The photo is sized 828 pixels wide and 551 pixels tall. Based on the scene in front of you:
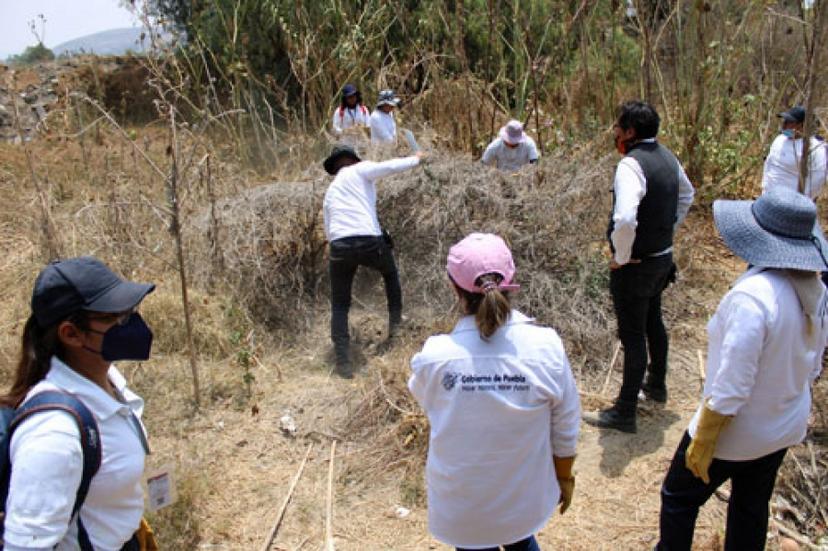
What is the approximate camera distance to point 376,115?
6.86m

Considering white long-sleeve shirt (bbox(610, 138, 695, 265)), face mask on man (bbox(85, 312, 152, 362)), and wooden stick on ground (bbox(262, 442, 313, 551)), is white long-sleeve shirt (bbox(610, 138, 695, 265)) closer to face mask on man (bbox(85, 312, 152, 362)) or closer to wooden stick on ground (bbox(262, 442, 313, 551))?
wooden stick on ground (bbox(262, 442, 313, 551))

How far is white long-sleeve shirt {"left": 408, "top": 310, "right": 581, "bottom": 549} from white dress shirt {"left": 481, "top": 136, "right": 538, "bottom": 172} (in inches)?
162

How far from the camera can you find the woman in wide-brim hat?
6.38 feet

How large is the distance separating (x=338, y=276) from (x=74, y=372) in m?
3.03

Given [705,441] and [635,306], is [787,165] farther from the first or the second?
[705,441]

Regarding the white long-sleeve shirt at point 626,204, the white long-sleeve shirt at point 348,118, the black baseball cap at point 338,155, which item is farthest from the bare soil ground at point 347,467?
the white long-sleeve shirt at point 348,118

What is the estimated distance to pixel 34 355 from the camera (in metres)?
1.63

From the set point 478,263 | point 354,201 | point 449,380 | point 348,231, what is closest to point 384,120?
point 354,201

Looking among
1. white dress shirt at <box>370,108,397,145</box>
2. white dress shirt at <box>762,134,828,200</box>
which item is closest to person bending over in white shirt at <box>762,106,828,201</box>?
white dress shirt at <box>762,134,828,200</box>

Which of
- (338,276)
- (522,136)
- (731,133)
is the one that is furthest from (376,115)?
(731,133)

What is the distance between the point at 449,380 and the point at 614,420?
2.08m

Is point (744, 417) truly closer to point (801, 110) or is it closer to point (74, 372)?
point (74, 372)

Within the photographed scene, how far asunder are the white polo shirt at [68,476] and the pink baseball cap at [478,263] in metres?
0.94

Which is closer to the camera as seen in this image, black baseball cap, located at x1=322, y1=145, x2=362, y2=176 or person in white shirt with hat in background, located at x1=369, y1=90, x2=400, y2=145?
black baseball cap, located at x1=322, y1=145, x2=362, y2=176
